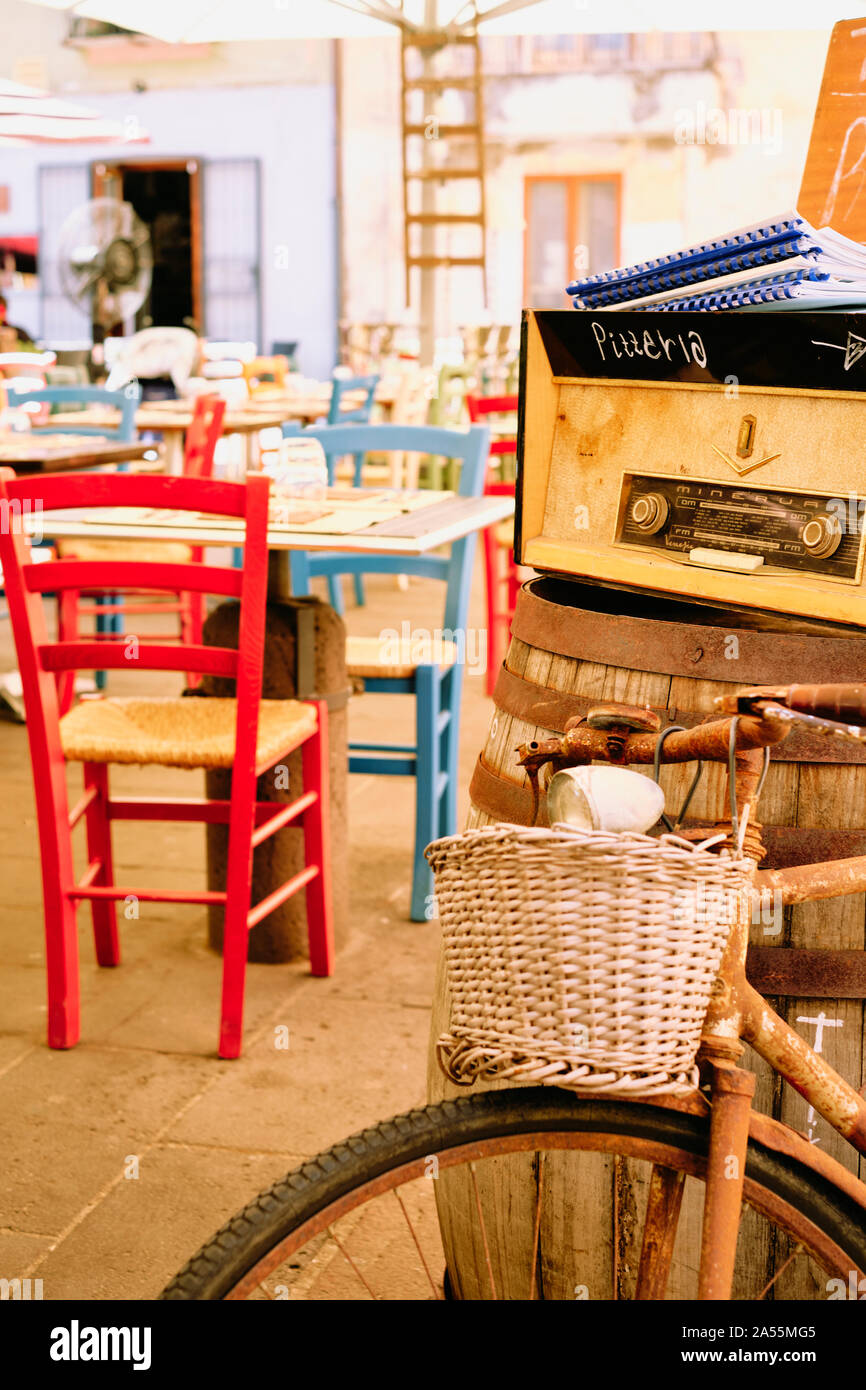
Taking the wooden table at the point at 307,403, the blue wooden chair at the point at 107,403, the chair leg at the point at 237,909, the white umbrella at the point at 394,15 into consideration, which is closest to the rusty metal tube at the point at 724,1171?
the chair leg at the point at 237,909

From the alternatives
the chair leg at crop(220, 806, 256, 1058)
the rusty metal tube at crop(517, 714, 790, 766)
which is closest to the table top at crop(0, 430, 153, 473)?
the chair leg at crop(220, 806, 256, 1058)

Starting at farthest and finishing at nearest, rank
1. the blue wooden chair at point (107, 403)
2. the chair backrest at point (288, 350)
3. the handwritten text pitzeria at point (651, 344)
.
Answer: the chair backrest at point (288, 350) → the blue wooden chair at point (107, 403) → the handwritten text pitzeria at point (651, 344)

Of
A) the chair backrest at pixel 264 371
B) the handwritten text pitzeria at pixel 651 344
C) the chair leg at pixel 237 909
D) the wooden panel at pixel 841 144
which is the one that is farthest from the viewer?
the chair backrest at pixel 264 371

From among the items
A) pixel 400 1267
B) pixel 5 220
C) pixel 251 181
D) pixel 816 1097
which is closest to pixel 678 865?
pixel 816 1097

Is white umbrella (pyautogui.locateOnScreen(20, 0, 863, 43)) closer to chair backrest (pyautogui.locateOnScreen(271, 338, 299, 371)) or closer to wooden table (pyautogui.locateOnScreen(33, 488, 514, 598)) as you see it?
wooden table (pyautogui.locateOnScreen(33, 488, 514, 598))

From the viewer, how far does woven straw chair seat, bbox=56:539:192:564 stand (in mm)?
4777

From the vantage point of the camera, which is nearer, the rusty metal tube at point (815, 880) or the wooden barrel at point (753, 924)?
the rusty metal tube at point (815, 880)

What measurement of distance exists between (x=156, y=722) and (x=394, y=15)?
776cm

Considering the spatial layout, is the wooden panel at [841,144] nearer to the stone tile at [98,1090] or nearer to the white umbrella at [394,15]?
the stone tile at [98,1090]

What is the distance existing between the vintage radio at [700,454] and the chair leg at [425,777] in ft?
4.95

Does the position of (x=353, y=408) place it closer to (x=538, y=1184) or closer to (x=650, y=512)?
(x=650, y=512)

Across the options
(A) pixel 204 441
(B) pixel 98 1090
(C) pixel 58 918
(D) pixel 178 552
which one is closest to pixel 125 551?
(D) pixel 178 552

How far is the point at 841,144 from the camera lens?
1931 mm

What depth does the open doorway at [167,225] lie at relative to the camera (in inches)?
611
